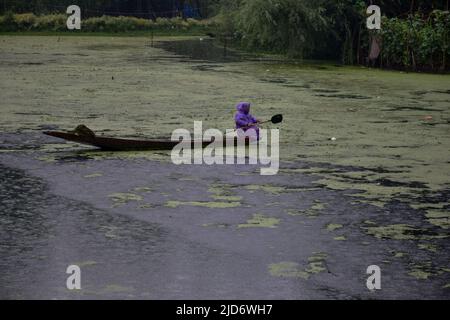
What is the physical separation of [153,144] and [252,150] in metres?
1.62

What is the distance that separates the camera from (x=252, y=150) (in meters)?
16.4

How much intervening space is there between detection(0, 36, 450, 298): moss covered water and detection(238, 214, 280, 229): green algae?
0.9 inches

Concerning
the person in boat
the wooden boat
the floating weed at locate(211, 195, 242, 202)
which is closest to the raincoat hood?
the person in boat

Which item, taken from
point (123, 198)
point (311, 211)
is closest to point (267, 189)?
point (311, 211)

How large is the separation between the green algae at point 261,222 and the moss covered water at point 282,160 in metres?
0.02

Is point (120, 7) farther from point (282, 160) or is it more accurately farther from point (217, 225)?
point (217, 225)

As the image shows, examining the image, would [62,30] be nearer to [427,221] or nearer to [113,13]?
[113,13]

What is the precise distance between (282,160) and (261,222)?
12.8ft

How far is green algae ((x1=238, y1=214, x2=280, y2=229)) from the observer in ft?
37.8

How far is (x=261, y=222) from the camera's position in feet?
38.4

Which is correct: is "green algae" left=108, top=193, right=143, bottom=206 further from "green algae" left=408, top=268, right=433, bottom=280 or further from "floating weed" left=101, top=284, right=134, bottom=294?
"green algae" left=408, top=268, right=433, bottom=280

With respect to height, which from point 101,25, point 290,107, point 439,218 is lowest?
point 439,218

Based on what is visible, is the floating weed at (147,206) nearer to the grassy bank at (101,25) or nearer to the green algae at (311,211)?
the green algae at (311,211)
